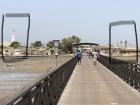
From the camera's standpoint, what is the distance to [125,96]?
19344 mm

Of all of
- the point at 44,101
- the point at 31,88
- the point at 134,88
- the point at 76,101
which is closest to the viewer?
the point at 31,88

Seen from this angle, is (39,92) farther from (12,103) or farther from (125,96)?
(125,96)

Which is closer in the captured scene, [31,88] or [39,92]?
[31,88]

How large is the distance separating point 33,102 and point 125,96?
9824 millimetres

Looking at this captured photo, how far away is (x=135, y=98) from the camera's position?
1844 centimetres

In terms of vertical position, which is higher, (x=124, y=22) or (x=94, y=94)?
(x=124, y=22)

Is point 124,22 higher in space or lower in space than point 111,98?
higher

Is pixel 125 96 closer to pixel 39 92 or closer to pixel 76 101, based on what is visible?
pixel 76 101

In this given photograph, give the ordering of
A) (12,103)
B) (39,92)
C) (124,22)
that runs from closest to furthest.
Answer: (12,103) < (39,92) < (124,22)

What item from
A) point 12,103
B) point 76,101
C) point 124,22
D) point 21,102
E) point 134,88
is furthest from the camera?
point 124,22

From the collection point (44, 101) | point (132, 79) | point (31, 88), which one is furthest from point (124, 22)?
point (31, 88)

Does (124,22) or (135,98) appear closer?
(135,98)

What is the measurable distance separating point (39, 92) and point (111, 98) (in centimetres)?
751

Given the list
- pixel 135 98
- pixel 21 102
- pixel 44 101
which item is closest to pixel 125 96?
pixel 135 98
